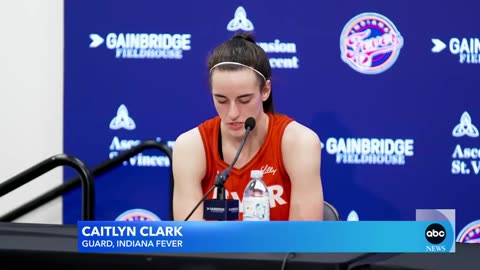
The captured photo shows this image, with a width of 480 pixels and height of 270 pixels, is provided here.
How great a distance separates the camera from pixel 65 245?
204 centimetres

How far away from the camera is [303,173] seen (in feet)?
9.39

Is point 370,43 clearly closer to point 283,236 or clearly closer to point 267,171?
point 267,171

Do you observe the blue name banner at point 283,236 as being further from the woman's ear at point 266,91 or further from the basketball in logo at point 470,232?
the basketball in logo at point 470,232

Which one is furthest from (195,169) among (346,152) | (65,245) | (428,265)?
(346,152)

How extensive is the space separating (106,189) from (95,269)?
2.60 metres

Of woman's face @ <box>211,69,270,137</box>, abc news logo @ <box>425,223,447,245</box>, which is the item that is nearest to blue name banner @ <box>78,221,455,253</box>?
abc news logo @ <box>425,223,447,245</box>

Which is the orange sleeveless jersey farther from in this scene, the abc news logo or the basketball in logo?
the basketball in logo

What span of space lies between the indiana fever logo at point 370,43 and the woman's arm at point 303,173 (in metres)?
1.49

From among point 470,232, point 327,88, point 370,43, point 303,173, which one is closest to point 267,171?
point 303,173

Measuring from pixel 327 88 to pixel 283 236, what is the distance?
2667 mm

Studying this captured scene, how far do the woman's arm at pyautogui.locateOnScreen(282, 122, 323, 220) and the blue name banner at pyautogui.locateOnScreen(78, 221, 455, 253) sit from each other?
110 centimetres

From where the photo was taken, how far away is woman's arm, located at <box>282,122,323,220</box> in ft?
9.36

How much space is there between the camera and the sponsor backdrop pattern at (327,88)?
4254 millimetres

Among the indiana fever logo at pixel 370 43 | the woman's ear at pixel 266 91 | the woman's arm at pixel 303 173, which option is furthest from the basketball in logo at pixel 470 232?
the woman's ear at pixel 266 91
